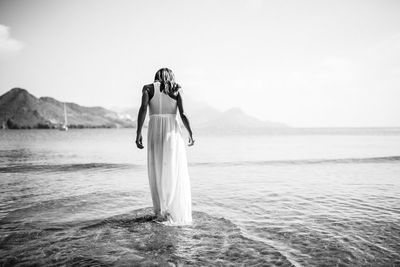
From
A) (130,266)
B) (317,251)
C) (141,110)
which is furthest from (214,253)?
(141,110)

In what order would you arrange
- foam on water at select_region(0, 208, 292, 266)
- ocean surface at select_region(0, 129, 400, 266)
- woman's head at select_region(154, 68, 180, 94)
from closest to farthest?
foam on water at select_region(0, 208, 292, 266) < ocean surface at select_region(0, 129, 400, 266) < woman's head at select_region(154, 68, 180, 94)

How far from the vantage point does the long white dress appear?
5.82 meters

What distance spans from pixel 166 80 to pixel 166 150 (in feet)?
4.96

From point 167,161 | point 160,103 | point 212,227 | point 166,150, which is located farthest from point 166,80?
point 212,227

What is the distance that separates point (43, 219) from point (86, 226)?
1.31m

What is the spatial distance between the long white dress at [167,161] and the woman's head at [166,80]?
113 mm

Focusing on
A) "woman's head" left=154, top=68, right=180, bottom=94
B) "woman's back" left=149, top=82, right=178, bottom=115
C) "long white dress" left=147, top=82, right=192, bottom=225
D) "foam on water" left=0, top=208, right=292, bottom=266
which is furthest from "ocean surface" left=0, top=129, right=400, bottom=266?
"woman's head" left=154, top=68, right=180, bottom=94

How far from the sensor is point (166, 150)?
230 inches

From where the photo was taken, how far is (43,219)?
6.30 metres

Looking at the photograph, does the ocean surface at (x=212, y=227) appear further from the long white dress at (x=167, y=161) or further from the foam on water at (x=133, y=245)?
the long white dress at (x=167, y=161)

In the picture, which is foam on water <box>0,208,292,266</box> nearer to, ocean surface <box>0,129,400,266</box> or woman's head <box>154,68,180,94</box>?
ocean surface <box>0,129,400,266</box>

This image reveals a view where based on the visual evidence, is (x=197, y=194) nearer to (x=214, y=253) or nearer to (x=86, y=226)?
(x=86, y=226)

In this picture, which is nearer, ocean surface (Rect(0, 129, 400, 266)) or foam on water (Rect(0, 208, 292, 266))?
foam on water (Rect(0, 208, 292, 266))

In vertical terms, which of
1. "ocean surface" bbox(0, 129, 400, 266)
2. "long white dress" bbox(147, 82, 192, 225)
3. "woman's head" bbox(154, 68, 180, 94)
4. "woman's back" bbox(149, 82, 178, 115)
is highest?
"woman's head" bbox(154, 68, 180, 94)
